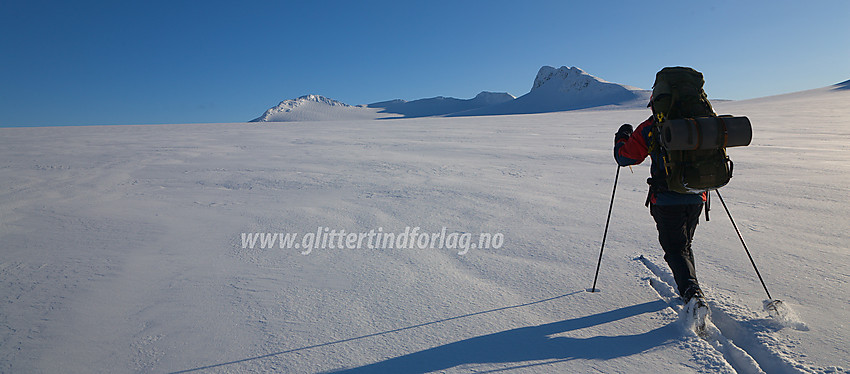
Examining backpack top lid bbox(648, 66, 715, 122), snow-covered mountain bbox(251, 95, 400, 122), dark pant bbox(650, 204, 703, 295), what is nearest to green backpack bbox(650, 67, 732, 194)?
backpack top lid bbox(648, 66, 715, 122)

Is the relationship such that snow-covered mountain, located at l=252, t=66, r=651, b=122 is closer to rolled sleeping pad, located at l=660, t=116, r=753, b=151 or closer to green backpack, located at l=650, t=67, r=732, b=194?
green backpack, located at l=650, t=67, r=732, b=194

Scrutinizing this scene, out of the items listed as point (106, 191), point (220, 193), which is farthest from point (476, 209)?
point (106, 191)

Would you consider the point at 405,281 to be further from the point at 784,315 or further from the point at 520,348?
the point at 784,315

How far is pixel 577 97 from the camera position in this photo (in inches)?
4286

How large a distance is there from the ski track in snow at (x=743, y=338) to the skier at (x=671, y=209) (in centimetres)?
21

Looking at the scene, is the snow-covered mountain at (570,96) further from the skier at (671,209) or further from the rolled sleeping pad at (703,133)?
the rolled sleeping pad at (703,133)

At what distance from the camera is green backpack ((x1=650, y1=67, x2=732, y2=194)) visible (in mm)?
2094

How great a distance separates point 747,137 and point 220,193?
5761 mm

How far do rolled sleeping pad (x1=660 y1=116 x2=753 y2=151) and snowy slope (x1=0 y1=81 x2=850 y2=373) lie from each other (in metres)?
1.02

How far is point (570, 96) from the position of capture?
111375 mm

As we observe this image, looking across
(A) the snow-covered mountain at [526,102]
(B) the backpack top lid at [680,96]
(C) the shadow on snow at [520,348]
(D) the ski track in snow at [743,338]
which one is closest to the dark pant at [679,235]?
(D) the ski track in snow at [743,338]

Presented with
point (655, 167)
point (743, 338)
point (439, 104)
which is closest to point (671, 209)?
point (655, 167)

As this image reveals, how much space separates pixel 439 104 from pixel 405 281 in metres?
152

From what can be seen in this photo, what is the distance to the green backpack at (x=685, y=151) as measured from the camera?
209 centimetres
